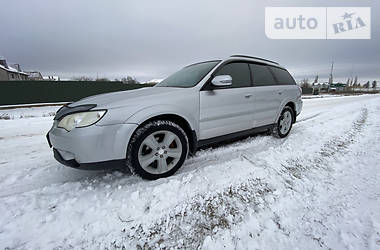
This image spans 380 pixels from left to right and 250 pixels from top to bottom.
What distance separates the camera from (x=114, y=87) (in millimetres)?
19031

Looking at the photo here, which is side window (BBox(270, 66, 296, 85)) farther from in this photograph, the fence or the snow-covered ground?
the fence

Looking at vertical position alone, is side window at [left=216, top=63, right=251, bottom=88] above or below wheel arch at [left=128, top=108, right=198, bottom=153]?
above

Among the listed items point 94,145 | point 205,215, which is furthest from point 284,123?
point 94,145

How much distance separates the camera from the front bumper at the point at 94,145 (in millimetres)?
1754

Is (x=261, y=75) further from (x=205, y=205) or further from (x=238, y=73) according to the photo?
(x=205, y=205)

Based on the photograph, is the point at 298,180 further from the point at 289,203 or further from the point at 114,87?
the point at 114,87

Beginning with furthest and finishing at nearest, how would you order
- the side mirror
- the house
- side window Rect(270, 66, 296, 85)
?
the house → side window Rect(270, 66, 296, 85) → the side mirror

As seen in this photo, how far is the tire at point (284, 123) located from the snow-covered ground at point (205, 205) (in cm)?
100

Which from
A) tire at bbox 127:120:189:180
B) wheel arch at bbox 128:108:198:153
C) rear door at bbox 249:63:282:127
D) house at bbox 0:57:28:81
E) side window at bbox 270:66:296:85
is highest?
house at bbox 0:57:28:81

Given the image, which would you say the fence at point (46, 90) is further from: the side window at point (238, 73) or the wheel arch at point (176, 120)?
the wheel arch at point (176, 120)

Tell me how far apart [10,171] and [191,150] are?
2.51 meters

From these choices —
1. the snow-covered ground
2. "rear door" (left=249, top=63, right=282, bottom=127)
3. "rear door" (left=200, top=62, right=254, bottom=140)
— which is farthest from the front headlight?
"rear door" (left=249, top=63, right=282, bottom=127)

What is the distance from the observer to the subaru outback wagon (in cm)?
181

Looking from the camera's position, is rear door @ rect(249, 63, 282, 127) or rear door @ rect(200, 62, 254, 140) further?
rear door @ rect(249, 63, 282, 127)
